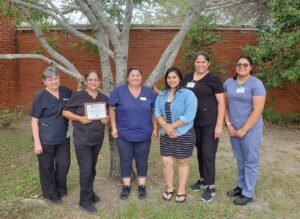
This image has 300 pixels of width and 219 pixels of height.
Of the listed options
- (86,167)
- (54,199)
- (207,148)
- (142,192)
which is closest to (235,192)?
(207,148)

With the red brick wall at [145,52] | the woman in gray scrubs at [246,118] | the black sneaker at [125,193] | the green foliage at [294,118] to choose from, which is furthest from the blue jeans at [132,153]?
the green foliage at [294,118]

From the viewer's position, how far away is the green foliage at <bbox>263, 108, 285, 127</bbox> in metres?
10.6

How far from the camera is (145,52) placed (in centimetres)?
1136

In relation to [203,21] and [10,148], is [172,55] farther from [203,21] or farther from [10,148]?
[203,21]

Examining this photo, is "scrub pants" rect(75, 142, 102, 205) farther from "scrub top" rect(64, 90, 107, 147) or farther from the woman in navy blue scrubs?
the woman in navy blue scrubs

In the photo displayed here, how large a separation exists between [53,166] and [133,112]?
4.09ft

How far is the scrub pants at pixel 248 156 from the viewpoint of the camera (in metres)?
4.48

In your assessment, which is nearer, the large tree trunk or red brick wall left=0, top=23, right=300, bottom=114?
the large tree trunk

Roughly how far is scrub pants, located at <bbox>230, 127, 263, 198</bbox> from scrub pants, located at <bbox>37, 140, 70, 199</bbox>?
2200 millimetres

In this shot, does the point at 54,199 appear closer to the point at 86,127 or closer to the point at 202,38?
the point at 86,127

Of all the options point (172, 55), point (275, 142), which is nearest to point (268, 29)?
point (275, 142)

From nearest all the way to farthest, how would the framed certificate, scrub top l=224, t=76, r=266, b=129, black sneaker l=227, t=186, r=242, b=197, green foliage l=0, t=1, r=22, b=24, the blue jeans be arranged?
the framed certificate, scrub top l=224, t=76, r=266, b=129, the blue jeans, black sneaker l=227, t=186, r=242, b=197, green foliage l=0, t=1, r=22, b=24

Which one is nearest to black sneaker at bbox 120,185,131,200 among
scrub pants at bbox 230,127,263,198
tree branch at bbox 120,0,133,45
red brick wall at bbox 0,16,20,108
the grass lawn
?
the grass lawn

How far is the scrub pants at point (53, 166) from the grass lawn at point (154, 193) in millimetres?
179
